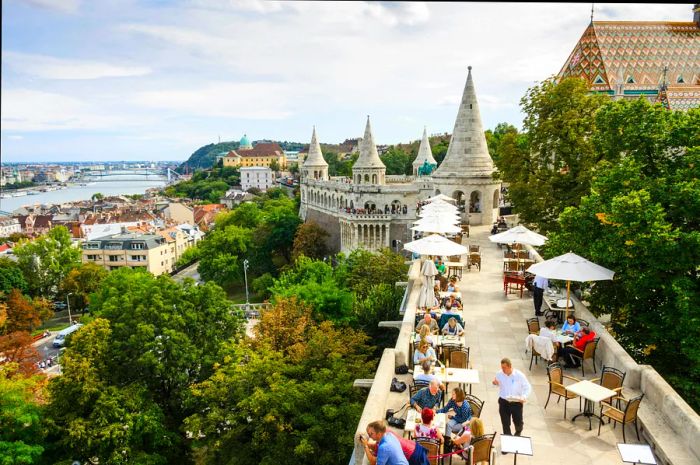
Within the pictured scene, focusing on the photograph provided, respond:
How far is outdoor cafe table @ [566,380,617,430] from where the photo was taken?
309 inches

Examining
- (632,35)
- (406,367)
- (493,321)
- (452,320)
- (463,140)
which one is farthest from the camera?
(632,35)

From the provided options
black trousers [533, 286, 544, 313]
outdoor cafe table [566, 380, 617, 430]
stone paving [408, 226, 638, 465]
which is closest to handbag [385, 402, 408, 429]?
stone paving [408, 226, 638, 465]

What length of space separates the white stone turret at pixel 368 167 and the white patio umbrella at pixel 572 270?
36.6 m

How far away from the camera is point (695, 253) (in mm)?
10953

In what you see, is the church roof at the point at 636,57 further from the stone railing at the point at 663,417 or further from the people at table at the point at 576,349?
the stone railing at the point at 663,417

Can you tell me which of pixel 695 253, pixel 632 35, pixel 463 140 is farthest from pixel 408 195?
pixel 695 253

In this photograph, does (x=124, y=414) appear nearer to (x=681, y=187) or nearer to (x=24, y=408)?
(x=24, y=408)

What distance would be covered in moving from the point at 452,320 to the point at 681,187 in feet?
20.4

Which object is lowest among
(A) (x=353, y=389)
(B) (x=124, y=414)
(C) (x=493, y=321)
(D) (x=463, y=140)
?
(B) (x=124, y=414)

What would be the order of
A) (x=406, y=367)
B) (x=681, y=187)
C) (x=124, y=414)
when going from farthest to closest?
(x=124, y=414) → (x=681, y=187) → (x=406, y=367)

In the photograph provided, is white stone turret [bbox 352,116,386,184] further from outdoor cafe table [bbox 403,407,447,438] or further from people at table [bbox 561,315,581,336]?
outdoor cafe table [bbox 403,407,447,438]

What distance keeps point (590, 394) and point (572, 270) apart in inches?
145

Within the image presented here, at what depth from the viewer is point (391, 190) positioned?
45.9 meters

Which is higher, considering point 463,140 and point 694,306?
point 463,140
